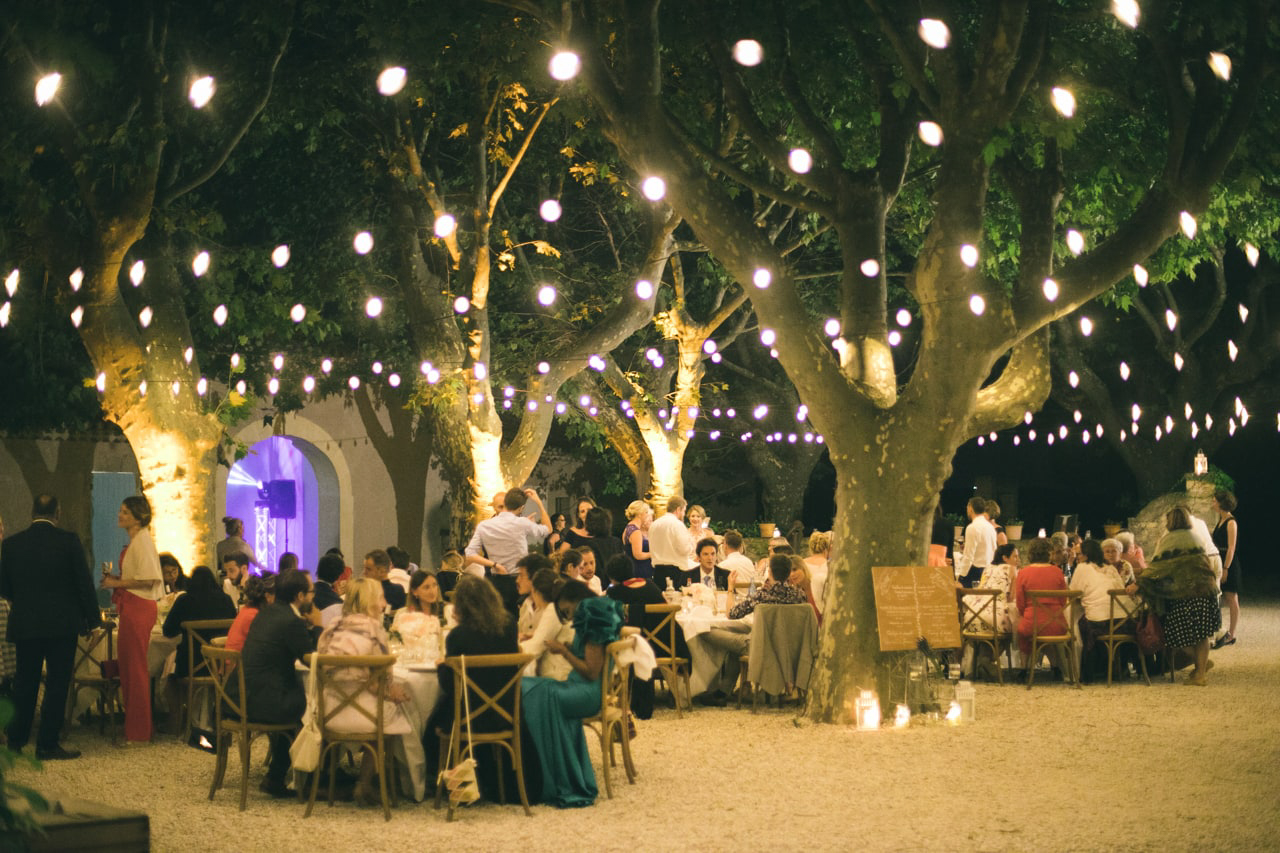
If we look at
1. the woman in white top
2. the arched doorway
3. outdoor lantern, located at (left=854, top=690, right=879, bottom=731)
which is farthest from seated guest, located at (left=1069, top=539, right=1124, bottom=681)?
the arched doorway

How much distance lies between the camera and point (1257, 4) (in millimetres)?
8570

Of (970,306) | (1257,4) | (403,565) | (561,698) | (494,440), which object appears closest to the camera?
(561,698)

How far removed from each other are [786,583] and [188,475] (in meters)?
5.78

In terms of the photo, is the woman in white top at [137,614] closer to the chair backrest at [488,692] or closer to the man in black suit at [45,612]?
the man in black suit at [45,612]

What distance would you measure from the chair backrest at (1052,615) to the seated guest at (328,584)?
564 centimetres

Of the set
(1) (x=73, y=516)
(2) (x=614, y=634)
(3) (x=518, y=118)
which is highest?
(3) (x=518, y=118)

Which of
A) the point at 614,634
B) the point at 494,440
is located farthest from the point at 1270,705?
the point at 494,440

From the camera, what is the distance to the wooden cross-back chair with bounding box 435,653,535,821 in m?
6.88

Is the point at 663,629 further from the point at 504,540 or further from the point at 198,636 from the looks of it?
the point at 198,636

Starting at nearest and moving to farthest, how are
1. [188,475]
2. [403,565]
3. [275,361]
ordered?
[403,565]
[188,475]
[275,361]

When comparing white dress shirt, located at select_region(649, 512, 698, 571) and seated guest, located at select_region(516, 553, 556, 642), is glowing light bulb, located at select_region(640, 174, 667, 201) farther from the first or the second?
white dress shirt, located at select_region(649, 512, 698, 571)

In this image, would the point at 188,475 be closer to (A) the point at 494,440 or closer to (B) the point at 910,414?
(A) the point at 494,440

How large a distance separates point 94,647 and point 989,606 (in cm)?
731

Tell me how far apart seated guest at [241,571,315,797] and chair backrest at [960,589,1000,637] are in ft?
21.1
